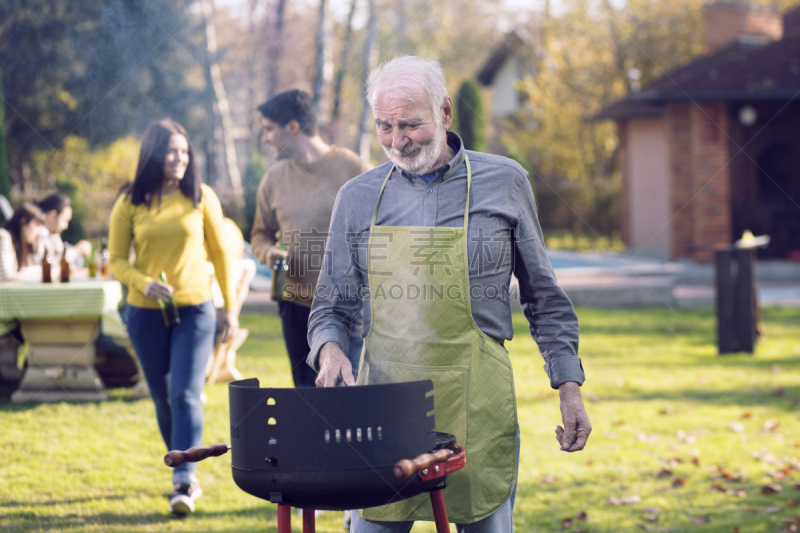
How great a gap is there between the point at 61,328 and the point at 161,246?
287cm

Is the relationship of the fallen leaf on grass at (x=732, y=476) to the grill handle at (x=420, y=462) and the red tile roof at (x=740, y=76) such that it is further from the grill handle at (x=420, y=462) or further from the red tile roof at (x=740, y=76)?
the red tile roof at (x=740, y=76)

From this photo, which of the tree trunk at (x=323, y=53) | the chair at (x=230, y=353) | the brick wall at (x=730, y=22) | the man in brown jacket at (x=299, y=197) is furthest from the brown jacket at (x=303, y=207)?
the brick wall at (x=730, y=22)

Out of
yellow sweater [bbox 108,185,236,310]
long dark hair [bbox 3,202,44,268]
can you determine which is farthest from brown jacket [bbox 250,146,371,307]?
→ long dark hair [bbox 3,202,44,268]

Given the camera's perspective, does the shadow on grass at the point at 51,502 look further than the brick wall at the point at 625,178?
No

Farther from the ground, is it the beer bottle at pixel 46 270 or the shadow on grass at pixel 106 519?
the beer bottle at pixel 46 270

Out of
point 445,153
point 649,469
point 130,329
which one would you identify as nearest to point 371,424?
point 445,153

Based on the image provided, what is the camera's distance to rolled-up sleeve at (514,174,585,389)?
7.43ft

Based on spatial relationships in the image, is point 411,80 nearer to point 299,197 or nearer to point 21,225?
point 299,197

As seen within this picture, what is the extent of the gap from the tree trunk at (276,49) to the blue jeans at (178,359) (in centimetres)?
2117

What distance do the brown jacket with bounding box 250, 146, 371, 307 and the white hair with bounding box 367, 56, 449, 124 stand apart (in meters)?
1.85

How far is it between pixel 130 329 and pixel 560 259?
49.7ft

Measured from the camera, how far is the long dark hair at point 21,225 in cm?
753

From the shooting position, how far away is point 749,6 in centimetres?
1886

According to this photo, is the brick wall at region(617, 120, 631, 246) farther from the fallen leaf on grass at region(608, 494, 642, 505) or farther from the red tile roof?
the fallen leaf on grass at region(608, 494, 642, 505)
